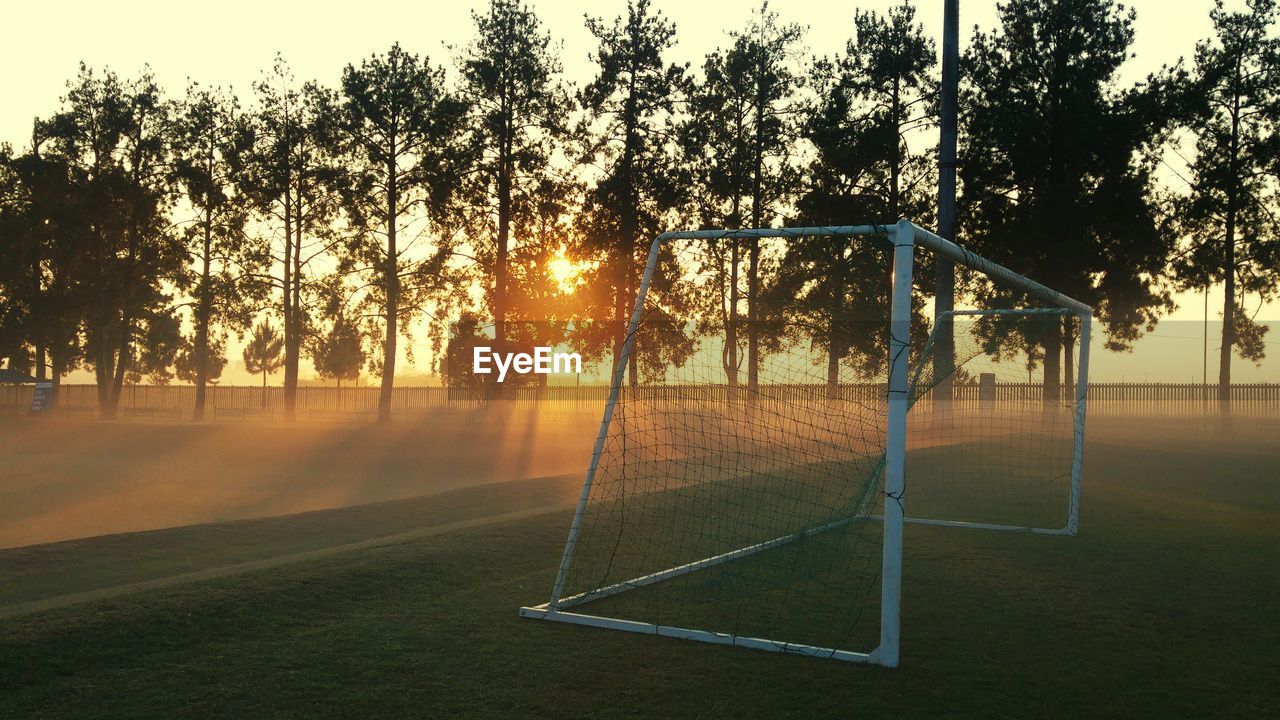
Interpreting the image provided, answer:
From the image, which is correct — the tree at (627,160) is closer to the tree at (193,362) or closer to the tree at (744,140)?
the tree at (744,140)

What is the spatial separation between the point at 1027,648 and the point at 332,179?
33758 mm

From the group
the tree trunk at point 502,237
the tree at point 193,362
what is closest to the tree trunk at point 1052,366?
the tree trunk at point 502,237

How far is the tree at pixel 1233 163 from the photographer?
111 feet

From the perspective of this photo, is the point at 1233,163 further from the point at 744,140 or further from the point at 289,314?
the point at 289,314

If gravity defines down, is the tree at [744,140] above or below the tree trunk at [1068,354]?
above

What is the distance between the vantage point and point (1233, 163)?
Result: 33844 millimetres

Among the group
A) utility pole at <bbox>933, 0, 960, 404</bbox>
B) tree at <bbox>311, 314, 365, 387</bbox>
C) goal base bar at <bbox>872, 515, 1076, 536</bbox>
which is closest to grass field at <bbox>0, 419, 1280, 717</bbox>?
goal base bar at <bbox>872, 515, 1076, 536</bbox>

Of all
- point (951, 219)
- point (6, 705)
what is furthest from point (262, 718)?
point (951, 219)

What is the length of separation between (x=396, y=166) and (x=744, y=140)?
11.9 m

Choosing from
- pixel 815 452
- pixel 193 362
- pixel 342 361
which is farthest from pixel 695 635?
pixel 193 362

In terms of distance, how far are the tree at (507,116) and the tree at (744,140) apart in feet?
16.1

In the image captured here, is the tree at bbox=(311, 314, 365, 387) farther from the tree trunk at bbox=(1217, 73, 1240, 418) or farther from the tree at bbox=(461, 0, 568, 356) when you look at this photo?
the tree trunk at bbox=(1217, 73, 1240, 418)

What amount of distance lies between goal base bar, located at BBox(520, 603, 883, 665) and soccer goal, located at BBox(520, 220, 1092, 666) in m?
0.01

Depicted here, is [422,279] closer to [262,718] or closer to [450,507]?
[450,507]
